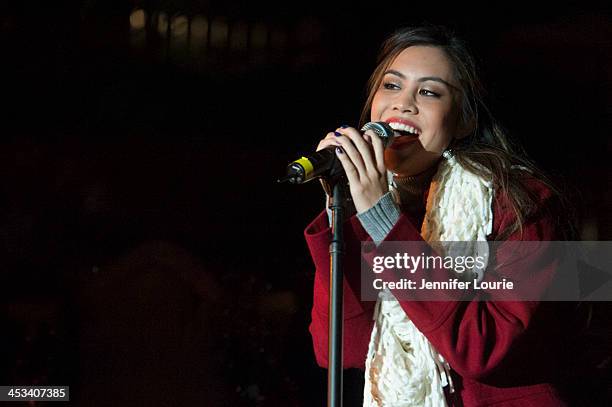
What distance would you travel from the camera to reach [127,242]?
74.9 inches

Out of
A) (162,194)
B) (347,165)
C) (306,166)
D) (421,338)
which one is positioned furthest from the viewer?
(162,194)

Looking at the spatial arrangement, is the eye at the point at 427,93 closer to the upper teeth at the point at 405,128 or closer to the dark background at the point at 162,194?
the upper teeth at the point at 405,128

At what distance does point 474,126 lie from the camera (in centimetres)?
146

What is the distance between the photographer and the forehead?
4.61ft

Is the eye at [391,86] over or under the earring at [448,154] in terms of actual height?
over

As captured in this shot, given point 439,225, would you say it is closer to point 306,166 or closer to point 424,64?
point 424,64

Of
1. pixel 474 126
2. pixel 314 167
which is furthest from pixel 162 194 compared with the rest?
pixel 314 167

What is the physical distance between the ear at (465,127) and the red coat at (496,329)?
0.60 ft

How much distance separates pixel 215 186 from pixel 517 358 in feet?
3.08

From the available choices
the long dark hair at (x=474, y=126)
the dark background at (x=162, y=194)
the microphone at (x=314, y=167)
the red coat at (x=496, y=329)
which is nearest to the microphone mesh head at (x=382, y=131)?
the microphone at (x=314, y=167)

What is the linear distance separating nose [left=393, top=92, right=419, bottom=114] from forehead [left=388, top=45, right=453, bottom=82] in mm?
45

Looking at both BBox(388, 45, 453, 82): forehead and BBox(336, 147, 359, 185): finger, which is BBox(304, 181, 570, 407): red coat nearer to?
BBox(336, 147, 359, 185): finger

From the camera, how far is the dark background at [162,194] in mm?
1867

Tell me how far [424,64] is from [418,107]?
0.09 m
